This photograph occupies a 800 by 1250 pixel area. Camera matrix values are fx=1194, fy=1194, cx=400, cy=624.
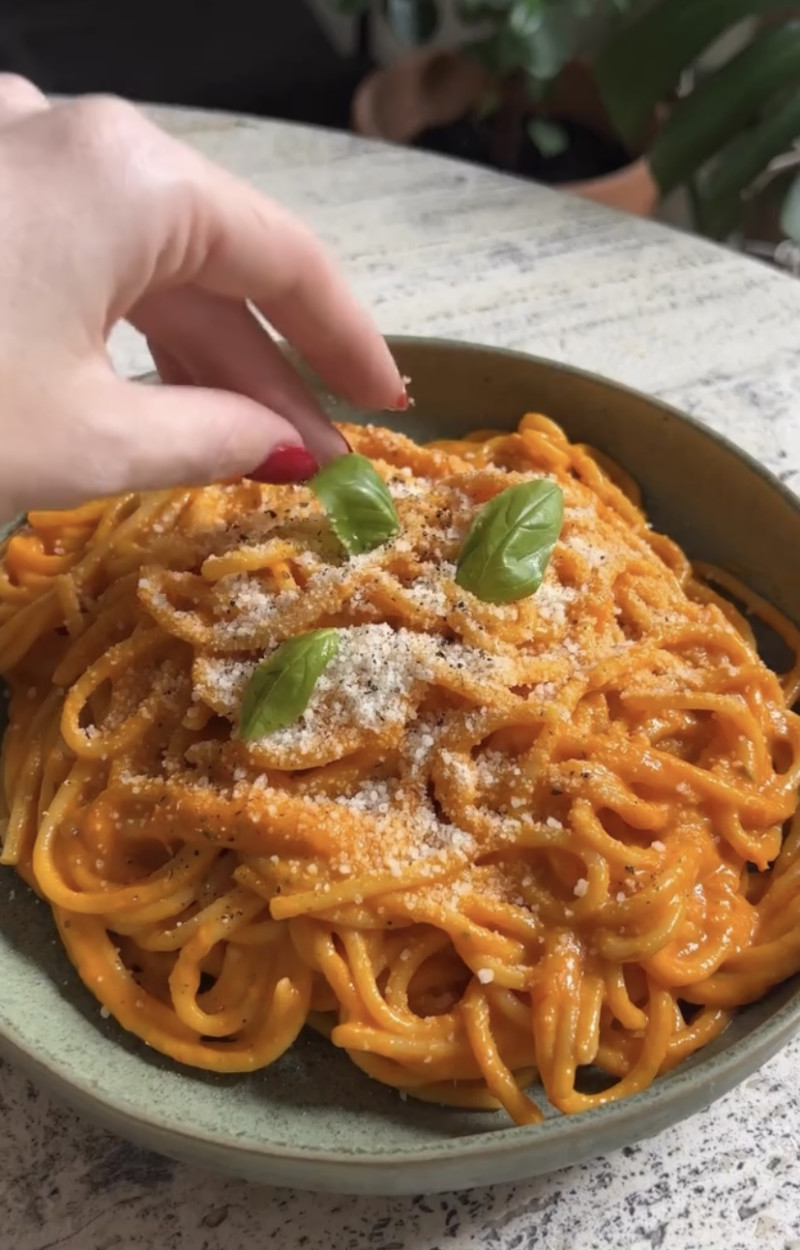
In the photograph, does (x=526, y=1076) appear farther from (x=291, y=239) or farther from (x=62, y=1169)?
(x=291, y=239)

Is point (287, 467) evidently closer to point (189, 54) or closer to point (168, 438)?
point (168, 438)

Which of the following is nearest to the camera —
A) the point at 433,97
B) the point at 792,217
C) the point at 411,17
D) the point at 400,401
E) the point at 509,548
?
the point at 509,548

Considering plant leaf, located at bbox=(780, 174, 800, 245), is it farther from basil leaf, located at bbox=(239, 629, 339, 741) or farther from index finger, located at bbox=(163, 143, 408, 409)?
basil leaf, located at bbox=(239, 629, 339, 741)

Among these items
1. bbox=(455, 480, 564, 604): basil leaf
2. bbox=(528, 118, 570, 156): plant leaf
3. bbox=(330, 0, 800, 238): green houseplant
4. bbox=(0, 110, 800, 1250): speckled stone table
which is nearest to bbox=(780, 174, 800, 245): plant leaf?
bbox=(330, 0, 800, 238): green houseplant

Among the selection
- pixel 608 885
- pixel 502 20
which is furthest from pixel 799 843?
pixel 502 20

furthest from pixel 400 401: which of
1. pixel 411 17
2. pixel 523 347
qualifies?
pixel 411 17

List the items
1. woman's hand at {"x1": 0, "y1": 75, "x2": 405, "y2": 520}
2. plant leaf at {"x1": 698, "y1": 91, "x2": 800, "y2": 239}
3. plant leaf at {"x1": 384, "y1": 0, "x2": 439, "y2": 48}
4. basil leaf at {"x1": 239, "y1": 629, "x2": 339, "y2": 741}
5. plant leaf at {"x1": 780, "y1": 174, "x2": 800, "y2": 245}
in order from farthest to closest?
plant leaf at {"x1": 384, "y1": 0, "x2": 439, "y2": 48} < plant leaf at {"x1": 698, "y1": 91, "x2": 800, "y2": 239} < plant leaf at {"x1": 780, "y1": 174, "x2": 800, "y2": 245} < basil leaf at {"x1": 239, "y1": 629, "x2": 339, "y2": 741} < woman's hand at {"x1": 0, "y1": 75, "x2": 405, "y2": 520}
